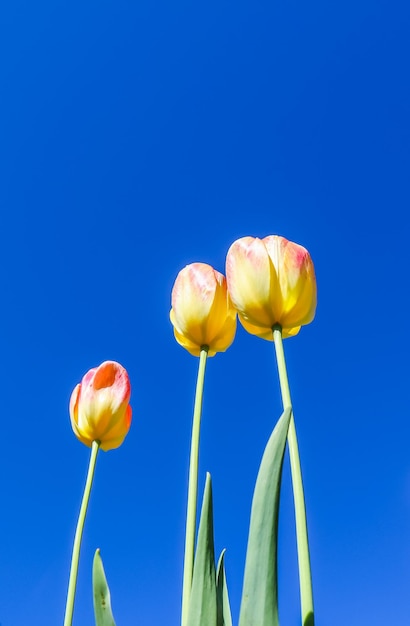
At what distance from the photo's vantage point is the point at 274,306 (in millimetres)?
885

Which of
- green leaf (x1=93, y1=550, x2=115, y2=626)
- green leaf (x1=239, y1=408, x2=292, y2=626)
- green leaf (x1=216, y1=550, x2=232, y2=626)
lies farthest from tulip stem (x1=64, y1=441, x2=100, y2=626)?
green leaf (x1=239, y1=408, x2=292, y2=626)

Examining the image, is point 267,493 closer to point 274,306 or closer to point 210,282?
point 274,306

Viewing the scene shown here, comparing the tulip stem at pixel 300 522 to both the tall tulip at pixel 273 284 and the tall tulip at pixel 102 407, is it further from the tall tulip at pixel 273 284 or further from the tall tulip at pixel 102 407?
the tall tulip at pixel 102 407

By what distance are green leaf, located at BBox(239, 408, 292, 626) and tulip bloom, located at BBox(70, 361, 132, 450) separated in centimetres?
73

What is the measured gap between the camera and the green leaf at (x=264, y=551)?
1.79ft

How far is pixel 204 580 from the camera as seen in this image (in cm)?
61

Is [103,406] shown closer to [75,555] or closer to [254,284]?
[75,555]

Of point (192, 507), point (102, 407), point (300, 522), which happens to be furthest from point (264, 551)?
point (102, 407)

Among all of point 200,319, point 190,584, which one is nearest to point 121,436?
point 200,319

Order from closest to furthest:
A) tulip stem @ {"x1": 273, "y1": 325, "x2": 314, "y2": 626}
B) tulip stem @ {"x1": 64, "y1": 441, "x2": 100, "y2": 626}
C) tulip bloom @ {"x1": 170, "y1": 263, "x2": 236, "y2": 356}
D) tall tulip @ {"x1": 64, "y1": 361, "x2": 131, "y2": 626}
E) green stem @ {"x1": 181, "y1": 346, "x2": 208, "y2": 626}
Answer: tulip stem @ {"x1": 273, "y1": 325, "x2": 314, "y2": 626}, green stem @ {"x1": 181, "y1": 346, "x2": 208, "y2": 626}, tulip stem @ {"x1": 64, "y1": 441, "x2": 100, "y2": 626}, tulip bloom @ {"x1": 170, "y1": 263, "x2": 236, "y2": 356}, tall tulip @ {"x1": 64, "y1": 361, "x2": 131, "y2": 626}

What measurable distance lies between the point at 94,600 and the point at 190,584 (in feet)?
0.43

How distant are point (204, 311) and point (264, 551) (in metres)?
0.58

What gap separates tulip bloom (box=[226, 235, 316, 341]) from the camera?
2.92ft

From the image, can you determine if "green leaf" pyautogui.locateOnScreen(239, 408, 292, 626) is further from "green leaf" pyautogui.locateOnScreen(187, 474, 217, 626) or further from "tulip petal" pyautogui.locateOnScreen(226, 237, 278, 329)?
"tulip petal" pyautogui.locateOnScreen(226, 237, 278, 329)
